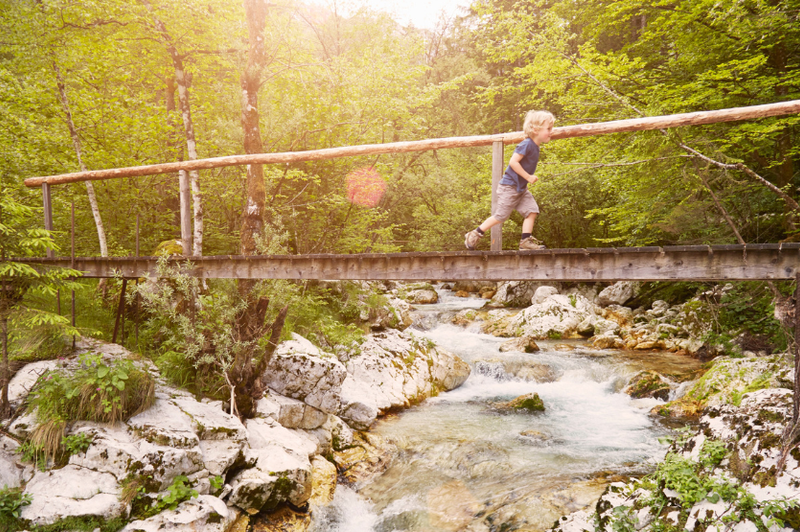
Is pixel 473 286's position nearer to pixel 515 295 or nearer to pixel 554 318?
pixel 515 295

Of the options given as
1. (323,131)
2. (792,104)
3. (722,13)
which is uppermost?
(722,13)

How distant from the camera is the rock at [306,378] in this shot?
7629 mm

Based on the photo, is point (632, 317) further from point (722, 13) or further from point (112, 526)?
point (112, 526)

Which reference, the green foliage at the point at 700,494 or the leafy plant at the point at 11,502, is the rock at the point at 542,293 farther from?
the leafy plant at the point at 11,502

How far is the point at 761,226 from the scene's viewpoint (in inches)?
364

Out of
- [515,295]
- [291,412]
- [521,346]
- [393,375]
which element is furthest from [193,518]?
[515,295]

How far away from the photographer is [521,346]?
13.3 metres

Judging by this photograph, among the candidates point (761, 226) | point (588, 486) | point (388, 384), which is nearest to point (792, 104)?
point (588, 486)

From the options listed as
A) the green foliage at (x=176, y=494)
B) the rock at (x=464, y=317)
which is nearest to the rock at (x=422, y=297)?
the rock at (x=464, y=317)

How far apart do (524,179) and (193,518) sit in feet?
16.4

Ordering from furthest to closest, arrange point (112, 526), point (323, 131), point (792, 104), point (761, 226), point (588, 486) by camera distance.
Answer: point (323, 131) < point (761, 226) < point (588, 486) < point (112, 526) < point (792, 104)

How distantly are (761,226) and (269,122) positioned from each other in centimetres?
1138

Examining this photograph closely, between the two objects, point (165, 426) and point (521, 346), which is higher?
point (165, 426)

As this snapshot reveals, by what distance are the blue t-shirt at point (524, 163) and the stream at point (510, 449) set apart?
424 cm
